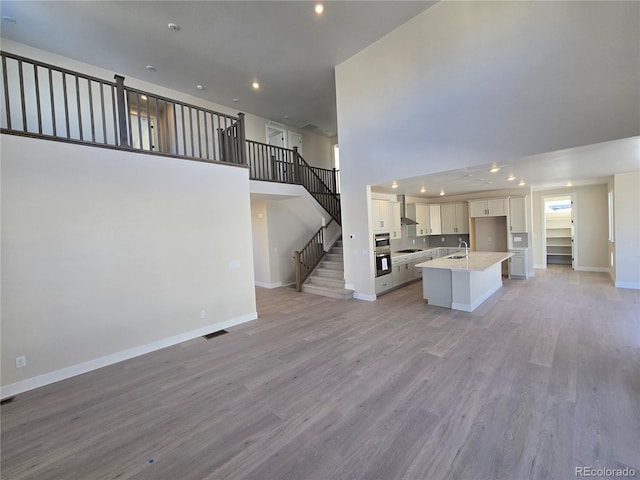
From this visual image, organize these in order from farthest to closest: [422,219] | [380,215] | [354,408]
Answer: [422,219], [380,215], [354,408]

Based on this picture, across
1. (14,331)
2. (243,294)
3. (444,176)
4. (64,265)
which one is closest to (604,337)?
(444,176)

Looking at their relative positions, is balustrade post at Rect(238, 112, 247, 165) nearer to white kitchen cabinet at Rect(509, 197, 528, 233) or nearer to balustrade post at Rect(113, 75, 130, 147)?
balustrade post at Rect(113, 75, 130, 147)

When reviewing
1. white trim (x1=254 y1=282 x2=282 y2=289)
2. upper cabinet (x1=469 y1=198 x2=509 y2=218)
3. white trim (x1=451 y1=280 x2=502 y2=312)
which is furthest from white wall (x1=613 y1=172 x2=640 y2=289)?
white trim (x1=254 y1=282 x2=282 y2=289)

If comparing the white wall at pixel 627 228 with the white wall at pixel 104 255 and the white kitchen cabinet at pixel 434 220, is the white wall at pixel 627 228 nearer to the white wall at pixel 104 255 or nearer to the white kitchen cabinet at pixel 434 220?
the white kitchen cabinet at pixel 434 220

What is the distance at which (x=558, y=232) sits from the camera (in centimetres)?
997

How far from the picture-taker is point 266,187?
6.73 metres

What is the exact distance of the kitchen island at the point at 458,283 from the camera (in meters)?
5.09

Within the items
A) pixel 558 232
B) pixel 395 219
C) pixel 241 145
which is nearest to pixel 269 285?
pixel 395 219

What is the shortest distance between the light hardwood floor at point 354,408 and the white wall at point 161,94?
555cm

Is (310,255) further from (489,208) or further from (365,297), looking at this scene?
(489,208)

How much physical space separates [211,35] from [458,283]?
667cm

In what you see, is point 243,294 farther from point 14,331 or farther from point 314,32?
point 314,32

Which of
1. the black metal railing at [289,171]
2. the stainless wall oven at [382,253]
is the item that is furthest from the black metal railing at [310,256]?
the stainless wall oven at [382,253]

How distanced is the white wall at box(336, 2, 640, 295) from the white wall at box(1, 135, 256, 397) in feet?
10.5
